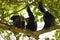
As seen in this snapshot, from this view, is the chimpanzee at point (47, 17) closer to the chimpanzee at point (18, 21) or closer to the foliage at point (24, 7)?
the foliage at point (24, 7)

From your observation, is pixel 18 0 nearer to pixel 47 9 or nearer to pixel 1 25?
pixel 47 9

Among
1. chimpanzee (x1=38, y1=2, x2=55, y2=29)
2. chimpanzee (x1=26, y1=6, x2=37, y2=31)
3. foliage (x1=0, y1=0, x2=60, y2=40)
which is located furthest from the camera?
chimpanzee (x1=26, y1=6, x2=37, y2=31)

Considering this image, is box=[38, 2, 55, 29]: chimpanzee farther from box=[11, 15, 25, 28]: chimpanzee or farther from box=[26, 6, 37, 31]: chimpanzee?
box=[11, 15, 25, 28]: chimpanzee

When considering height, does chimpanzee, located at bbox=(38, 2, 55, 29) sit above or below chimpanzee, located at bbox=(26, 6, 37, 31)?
below

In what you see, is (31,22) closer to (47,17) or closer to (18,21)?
(18,21)

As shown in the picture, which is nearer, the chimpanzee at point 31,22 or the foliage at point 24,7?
the foliage at point 24,7

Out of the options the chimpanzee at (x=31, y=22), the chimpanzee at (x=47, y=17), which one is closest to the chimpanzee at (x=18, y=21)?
the chimpanzee at (x=31, y=22)

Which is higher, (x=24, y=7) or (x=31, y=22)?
(x=31, y=22)

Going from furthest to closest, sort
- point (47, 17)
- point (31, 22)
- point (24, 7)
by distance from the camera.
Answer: point (31, 22), point (47, 17), point (24, 7)

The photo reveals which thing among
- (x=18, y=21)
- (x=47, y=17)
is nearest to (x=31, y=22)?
(x=18, y=21)

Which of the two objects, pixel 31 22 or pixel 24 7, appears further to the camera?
pixel 31 22

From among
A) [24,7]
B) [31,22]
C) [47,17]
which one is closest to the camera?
[24,7]

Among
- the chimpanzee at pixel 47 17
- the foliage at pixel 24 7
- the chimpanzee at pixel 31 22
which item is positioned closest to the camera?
the foliage at pixel 24 7

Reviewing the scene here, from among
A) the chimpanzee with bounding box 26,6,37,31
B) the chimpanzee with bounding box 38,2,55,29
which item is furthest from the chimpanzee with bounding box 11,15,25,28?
the chimpanzee with bounding box 38,2,55,29
